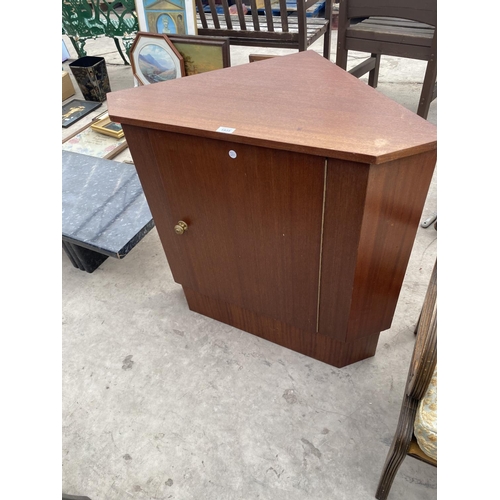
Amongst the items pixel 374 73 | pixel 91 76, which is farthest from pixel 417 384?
pixel 91 76

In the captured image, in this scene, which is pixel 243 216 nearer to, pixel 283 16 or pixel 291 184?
pixel 291 184

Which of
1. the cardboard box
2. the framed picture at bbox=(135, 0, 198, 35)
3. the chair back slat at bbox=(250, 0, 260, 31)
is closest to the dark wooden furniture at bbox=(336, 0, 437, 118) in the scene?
the chair back slat at bbox=(250, 0, 260, 31)

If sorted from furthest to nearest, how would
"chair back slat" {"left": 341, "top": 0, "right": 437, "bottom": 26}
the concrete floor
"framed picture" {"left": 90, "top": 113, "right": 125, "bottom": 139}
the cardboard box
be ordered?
the cardboard box, "framed picture" {"left": 90, "top": 113, "right": 125, "bottom": 139}, "chair back slat" {"left": 341, "top": 0, "right": 437, "bottom": 26}, the concrete floor

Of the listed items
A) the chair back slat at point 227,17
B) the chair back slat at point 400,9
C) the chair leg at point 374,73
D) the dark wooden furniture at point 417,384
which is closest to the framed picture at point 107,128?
the chair back slat at point 227,17

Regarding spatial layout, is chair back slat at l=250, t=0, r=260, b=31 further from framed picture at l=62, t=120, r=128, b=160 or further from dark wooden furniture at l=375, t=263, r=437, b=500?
dark wooden furniture at l=375, t=263, r=437, b=500

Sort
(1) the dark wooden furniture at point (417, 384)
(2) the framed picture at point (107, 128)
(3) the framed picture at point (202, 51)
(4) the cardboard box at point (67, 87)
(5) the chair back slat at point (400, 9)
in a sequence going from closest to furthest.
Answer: (1) the dark wooden furniture at point (417, 384), (5) the chair back slat at point (400, 9), (3) the framed picture at point (202, 51), (2) the framed picture at point (107, 128), (4) the cardboard box at point (67, 87)

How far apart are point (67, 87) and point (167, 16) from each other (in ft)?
4.46

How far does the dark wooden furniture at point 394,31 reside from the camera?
1.80 metres

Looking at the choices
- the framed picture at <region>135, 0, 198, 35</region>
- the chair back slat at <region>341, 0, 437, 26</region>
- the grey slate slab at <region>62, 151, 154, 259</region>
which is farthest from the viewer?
the framed picture at <region>135, 0, 198, 35</region>

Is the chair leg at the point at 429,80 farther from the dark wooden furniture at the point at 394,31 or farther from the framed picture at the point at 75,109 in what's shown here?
the framed picture at the point at 75,109

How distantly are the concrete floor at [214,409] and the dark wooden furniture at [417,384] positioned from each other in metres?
0.22

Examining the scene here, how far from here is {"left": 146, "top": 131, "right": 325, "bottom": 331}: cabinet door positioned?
847mm

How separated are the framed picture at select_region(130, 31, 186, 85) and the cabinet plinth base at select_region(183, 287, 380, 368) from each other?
137 centimetres
